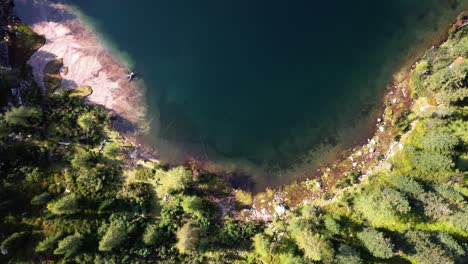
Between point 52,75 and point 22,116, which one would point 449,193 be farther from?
point 52,75

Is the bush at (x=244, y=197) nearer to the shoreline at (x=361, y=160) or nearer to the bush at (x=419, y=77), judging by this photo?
the shoreline at (x=361, y=160)

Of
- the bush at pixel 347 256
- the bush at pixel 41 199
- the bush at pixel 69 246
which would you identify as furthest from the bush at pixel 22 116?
the bush at pixel 347 256

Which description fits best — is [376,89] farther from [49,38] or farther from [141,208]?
[49,38]

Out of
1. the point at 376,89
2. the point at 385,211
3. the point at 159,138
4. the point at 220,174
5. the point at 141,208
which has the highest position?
the point at 376,89

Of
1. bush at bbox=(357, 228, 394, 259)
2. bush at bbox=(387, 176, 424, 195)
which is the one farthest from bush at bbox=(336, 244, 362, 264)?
bush at bbox=(387, 176, 424, 195)

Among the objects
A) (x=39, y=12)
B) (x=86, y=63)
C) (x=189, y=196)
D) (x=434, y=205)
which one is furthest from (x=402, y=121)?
(x=39, y=12)

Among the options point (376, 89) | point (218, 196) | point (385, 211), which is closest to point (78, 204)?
point (218, 196)
